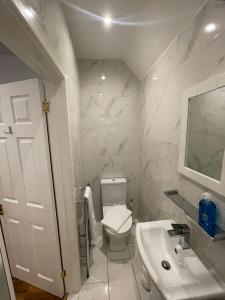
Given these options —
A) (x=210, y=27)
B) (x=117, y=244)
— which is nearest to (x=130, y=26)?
(x=210, y=27)

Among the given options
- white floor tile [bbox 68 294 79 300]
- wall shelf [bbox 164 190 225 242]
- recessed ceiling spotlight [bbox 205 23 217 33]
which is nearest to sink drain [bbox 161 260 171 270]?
wall shelf [bbox 164 190 225 242]

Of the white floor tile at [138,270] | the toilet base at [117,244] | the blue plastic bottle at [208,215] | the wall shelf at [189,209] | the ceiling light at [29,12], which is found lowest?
the white floor tile at [138,270]

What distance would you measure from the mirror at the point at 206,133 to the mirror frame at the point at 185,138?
0.07 ft

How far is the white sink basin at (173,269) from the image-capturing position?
0.76m

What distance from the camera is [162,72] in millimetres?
1479

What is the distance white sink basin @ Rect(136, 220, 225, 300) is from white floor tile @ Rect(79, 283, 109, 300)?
82cm

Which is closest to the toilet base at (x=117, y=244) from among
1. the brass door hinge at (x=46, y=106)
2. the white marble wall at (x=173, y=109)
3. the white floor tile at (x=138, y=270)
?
the white floor tile at (x=138, y=270)

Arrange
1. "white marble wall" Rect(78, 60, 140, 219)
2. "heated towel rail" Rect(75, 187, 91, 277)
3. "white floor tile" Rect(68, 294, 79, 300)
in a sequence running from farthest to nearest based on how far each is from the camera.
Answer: "white marble wall" Rect(78, 60, 140, 219) → "heated towel rail" Rect(75, 187, 91, 277) → "white floor tile" Rect(68, 294, 79, 300)

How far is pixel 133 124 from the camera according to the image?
7.63 ft

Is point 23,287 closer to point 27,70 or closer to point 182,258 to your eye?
point 182,258

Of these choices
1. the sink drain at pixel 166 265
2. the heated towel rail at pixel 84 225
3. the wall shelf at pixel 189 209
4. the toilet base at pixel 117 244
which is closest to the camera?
the wall shelf at pixel 189 209

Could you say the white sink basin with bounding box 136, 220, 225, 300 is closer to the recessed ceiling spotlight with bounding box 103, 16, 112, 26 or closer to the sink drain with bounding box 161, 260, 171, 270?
the sink drain with bounding box 161, 260, 171, 270

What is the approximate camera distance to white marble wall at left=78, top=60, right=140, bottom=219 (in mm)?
2164

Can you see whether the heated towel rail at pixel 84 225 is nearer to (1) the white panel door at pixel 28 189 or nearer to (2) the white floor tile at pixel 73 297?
(2) the white floor tile at pixel 73 297
